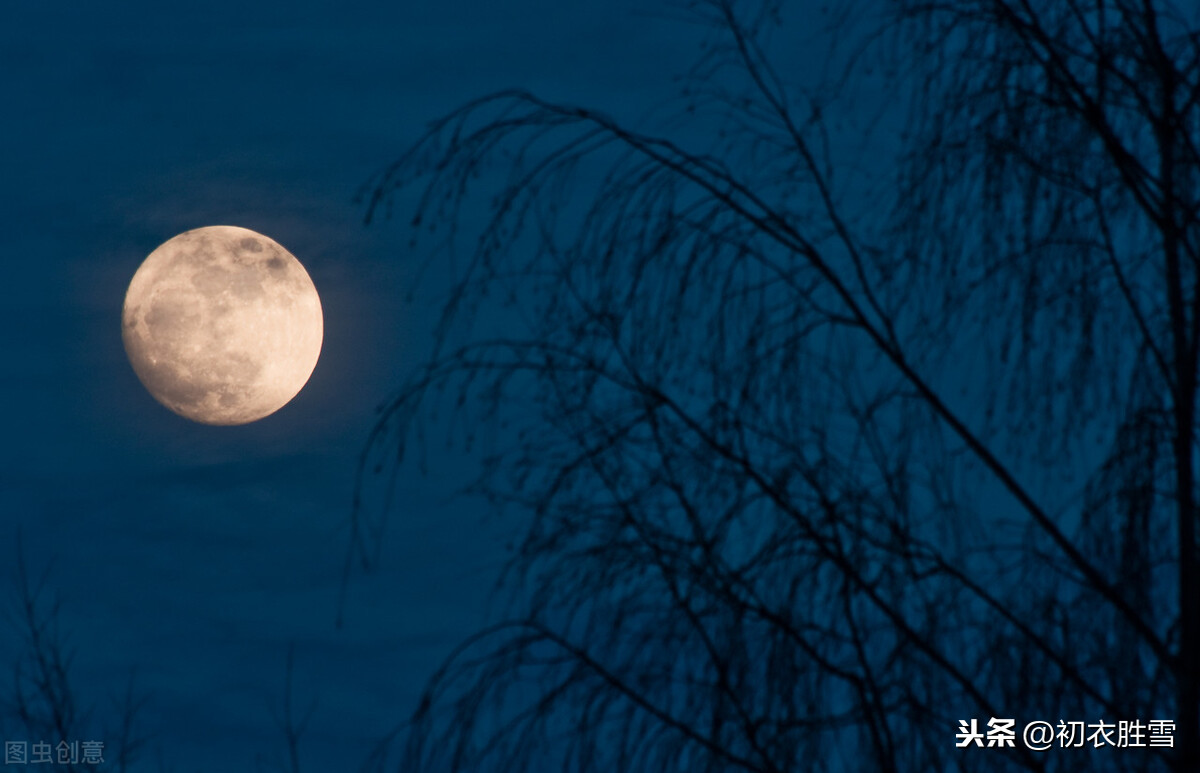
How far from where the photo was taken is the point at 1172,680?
2.28 meters

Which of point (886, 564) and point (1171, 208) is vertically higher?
point (1171, 208)

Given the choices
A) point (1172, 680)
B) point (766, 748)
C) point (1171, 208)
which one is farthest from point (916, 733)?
point (1171, 208)

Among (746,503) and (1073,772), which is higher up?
(746,503)

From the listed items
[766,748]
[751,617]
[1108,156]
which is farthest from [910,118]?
[766,748]

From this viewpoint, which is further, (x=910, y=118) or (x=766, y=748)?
(x=910, y=118)

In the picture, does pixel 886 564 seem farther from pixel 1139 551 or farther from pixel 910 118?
pixel 910 118

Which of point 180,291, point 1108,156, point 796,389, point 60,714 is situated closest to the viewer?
point 796,389

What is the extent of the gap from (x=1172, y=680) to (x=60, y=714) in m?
6.38

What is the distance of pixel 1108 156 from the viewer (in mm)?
2553

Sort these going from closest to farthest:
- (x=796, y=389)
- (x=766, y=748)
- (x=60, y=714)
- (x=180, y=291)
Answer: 1. (x=766, y=748)
2. (x=796, y=389)
3. (x=60, y=714)
4. (x=180, y=291)

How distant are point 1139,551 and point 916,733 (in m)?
0.65

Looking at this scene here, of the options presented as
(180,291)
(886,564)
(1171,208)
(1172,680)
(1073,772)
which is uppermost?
(180,291)

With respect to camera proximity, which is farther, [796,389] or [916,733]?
[796,389]

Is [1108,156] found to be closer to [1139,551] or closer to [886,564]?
[1139,551]
